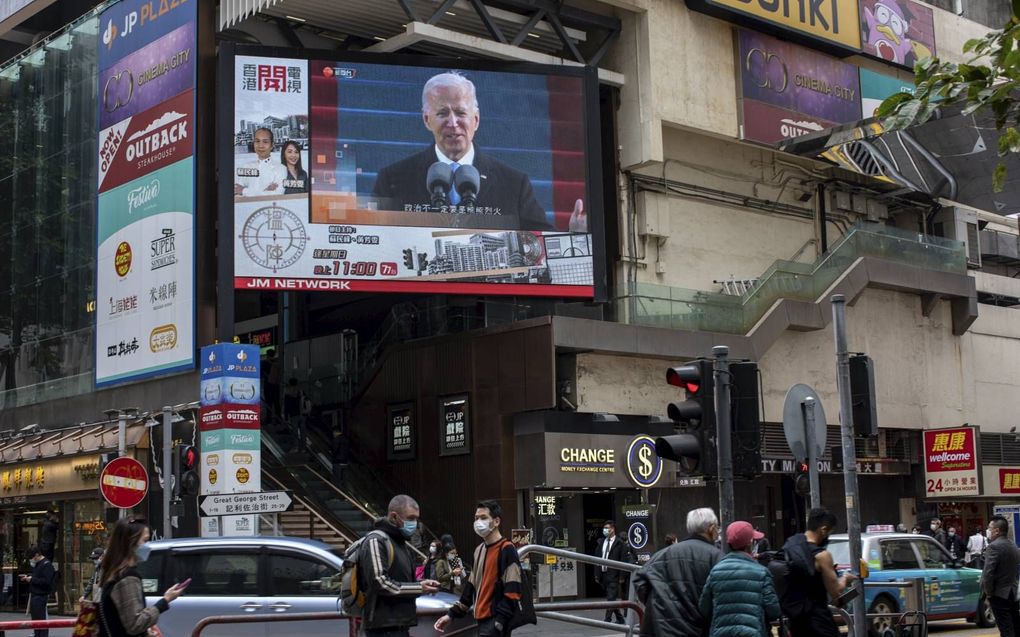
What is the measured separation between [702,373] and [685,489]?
20772 mm

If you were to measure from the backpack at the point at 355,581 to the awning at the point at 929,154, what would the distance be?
26.3m

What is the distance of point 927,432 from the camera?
3716cm

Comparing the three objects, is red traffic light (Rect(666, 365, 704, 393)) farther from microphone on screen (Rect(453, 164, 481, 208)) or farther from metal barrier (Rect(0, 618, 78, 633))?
microphone on screen (Rect(453, 164, 481, 208))

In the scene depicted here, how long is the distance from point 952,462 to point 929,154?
8.05 meters

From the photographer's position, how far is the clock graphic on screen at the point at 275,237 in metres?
29.3

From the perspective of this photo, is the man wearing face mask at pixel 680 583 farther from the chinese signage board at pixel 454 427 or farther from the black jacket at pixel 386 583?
the chinese signage board at pixel 454 427

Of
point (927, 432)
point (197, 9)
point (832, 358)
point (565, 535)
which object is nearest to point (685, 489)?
point (565, 535)

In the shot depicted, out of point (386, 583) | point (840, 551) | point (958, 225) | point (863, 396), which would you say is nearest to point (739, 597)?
point (386, 583)

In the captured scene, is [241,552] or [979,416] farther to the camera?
[979,416]

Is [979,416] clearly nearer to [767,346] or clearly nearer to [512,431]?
[767,346]

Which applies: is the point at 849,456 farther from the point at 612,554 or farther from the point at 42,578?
the point at 42,578

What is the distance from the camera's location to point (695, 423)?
12508mm

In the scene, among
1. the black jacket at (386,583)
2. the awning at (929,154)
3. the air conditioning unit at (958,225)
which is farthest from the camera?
the air conditioning unit at (958,225)

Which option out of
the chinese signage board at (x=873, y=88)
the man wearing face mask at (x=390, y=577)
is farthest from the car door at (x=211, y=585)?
the chinese signage board at (x=873, y=88)
